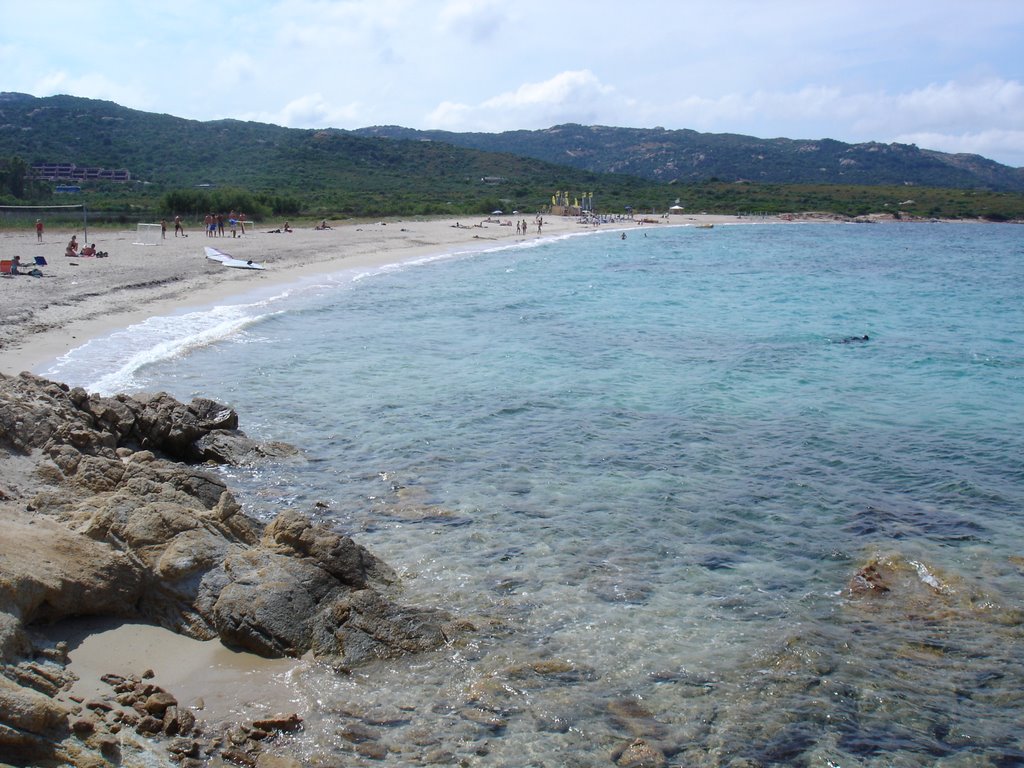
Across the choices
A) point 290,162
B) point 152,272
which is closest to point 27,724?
point 152,272

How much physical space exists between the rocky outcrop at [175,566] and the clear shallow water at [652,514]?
43 cm

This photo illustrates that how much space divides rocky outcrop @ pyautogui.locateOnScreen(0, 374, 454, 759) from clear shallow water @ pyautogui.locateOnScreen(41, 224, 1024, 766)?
0.43m

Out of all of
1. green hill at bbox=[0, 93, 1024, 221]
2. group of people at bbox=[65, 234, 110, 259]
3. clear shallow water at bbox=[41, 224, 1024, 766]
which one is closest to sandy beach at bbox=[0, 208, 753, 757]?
group of people at bbox=[65, 234, 110, 259]

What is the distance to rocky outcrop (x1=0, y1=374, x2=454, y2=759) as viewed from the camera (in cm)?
633

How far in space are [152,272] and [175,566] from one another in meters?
23.6

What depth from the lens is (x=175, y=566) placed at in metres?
6.96

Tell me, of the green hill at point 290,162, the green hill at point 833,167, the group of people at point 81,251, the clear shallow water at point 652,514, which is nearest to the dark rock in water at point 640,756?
the clear shallow water at point 652,514

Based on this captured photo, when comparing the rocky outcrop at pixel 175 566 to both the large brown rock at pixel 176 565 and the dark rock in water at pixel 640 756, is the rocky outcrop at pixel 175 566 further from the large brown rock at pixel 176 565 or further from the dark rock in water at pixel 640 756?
the dark rock in water at pixel 640 756

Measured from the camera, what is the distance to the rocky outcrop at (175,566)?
6328 millimetres

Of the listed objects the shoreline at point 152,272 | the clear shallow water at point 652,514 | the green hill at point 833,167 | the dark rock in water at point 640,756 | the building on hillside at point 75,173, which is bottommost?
the dark rock in water at point 640,756

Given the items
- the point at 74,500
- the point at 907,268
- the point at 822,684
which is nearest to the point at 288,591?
the point at 74,500

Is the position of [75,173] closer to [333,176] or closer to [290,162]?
[333,176]

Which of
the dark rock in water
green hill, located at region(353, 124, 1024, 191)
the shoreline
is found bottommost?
the dark rock in water

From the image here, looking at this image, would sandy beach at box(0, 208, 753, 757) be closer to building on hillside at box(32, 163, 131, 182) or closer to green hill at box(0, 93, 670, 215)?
green hill at box(0, 93, 670, 215)
